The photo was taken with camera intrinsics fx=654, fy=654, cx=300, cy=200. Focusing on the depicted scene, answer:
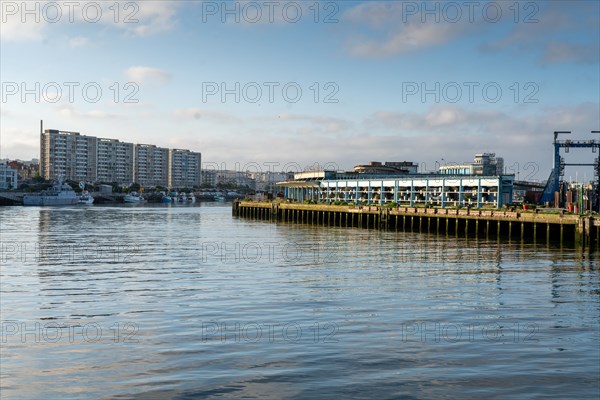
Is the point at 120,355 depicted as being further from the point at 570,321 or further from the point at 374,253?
the point at 374,253

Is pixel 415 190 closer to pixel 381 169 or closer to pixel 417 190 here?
pixel 417 190

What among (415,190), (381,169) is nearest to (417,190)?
(415,190)

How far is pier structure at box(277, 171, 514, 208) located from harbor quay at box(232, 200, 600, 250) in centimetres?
730

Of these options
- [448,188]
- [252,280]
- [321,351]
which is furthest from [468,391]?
[448,188]

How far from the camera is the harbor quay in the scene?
62.0 metres

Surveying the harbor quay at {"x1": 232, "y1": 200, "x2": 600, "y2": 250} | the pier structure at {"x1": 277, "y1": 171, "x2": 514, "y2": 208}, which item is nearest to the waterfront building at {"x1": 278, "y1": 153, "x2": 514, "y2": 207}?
the pier structure at {"x1": 277, "y1": 171, "x2": 514, "y2": 208}

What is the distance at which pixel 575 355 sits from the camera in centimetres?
1995

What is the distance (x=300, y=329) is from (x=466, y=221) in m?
56.5

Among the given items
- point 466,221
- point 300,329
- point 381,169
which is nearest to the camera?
point 300,329

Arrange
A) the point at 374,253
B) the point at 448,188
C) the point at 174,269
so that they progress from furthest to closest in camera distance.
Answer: the point at 448,188
the point at 374,253
the point at 174,269

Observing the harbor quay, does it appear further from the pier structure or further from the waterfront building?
the waterfront building

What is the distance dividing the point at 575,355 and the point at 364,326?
23.2 ft

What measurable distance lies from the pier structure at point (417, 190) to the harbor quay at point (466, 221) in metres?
7.30

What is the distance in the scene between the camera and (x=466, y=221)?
250 feet
